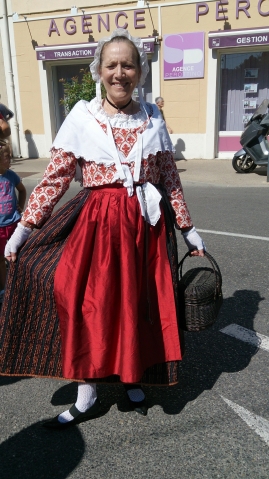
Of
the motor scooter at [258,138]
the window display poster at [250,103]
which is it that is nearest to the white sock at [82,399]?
the motor scooter at [258,138]

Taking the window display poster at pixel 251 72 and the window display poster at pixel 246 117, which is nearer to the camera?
the window display poster at pixel 251 72

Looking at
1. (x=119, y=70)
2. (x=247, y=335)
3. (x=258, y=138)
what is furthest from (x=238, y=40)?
(x=119, y=70)

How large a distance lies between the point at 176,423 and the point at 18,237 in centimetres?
125

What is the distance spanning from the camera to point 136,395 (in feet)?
8.00

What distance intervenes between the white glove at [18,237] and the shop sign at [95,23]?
36.6 ft

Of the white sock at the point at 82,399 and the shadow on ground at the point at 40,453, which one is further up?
the white sock at the point at 82,399

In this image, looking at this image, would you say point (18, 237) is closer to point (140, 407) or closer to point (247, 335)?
point (140, 407)

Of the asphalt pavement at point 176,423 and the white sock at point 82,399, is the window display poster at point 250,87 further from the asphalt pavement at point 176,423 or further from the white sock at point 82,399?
the white sock at point 82,399

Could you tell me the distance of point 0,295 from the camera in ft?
11.9

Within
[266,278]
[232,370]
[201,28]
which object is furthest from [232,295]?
[201,28]

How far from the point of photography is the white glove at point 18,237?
2.22 meters

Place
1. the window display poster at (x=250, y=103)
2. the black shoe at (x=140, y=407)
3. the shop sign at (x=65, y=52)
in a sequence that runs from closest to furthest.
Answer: the black shoe at (x=140, y=407), the window display poster at (x=250, y=103), the shop sign at (x=65, y=52)

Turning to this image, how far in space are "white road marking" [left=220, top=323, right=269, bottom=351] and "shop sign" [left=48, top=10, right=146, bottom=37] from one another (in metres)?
10.7

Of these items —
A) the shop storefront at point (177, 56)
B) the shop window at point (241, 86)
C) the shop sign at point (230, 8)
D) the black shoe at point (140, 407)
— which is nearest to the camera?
the black shoe at point (140, 407)
